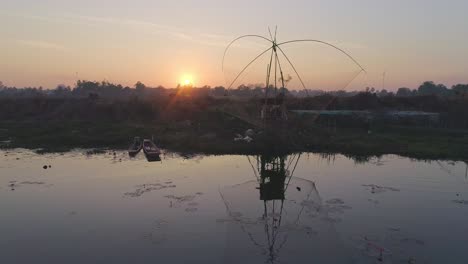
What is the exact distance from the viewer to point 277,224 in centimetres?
1355

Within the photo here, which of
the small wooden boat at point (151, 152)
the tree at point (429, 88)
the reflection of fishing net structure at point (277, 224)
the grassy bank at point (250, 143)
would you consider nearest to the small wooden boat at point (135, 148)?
the small wooden boat at point (151, 152)

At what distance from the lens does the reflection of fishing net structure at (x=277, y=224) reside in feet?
37.4

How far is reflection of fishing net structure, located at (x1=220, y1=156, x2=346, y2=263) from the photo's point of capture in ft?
37.4

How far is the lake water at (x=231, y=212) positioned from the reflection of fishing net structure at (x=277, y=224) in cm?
4

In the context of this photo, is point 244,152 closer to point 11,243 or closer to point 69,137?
point 69,137

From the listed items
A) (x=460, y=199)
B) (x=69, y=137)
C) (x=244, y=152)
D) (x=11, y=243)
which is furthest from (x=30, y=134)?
(x=460, y=199)

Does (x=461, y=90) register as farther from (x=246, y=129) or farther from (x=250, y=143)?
(x=250, y=143)

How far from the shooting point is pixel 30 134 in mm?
35375

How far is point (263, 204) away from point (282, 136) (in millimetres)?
11638

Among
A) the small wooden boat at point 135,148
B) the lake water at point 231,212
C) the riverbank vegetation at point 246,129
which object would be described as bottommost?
the lake water at point 231,212

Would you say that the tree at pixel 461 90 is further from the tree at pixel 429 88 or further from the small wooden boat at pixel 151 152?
the small wooden boat at pixel 151 152

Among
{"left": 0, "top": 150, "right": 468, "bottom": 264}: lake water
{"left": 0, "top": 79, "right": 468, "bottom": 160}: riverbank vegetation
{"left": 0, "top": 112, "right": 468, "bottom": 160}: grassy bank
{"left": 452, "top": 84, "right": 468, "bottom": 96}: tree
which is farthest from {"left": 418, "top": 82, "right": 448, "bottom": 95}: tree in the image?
{"left": 0, "top": 150, "right": 468, "bottom": 264}: lake water

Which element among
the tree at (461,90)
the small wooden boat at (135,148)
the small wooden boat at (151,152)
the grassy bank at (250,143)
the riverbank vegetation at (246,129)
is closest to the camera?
the small wooden boat at (151,152)

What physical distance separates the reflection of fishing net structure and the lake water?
38 mm
